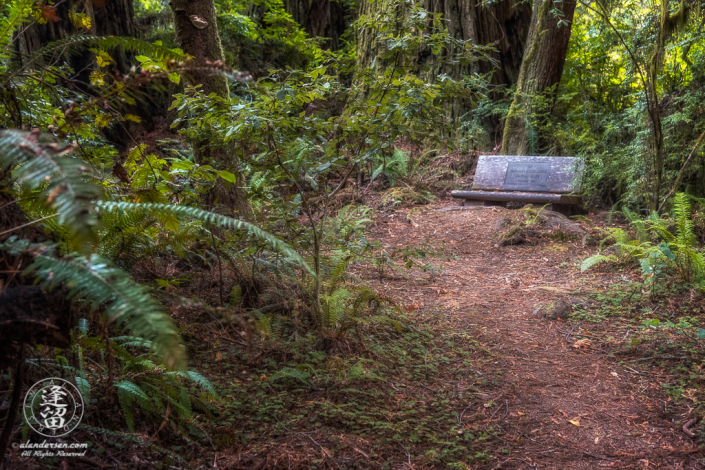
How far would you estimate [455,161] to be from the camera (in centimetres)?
989

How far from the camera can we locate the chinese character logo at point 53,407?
153cm

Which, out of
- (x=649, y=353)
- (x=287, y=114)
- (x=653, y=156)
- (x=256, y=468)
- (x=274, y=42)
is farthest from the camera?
(x=274, y=42)

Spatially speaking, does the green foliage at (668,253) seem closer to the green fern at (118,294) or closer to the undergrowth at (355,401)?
the undergrowth at (355,401)

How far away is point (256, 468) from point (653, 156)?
6.47m

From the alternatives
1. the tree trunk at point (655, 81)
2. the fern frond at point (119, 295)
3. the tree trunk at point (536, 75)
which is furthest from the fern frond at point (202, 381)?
the tree trunk at point (536, 75)

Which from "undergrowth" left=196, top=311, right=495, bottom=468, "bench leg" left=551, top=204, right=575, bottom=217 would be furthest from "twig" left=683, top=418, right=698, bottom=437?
"bench leg" left=551, top=204, right=575, bottom=217

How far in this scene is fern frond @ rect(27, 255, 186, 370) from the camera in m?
0.90

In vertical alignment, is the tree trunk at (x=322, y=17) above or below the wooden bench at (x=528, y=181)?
above

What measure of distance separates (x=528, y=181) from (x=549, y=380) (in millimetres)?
5462

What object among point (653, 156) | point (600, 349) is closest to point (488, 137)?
point (653, 156)

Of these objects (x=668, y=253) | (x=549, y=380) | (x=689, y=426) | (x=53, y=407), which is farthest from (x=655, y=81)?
(x=53, y=407)

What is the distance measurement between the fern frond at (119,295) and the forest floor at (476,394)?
112cm

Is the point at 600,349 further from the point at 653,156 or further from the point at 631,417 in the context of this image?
the point at 653,156

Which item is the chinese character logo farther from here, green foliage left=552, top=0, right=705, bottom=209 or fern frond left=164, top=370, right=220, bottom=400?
green foliage left=552, top=0, right=705, bottom=209
